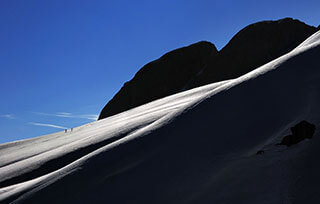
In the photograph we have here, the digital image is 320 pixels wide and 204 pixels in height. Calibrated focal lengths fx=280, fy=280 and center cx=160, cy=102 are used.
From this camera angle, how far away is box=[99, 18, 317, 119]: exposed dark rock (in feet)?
119

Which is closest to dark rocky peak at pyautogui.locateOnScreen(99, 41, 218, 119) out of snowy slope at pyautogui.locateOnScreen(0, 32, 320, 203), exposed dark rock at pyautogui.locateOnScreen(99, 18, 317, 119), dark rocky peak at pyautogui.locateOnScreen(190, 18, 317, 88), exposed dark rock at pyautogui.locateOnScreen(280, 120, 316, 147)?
exposed dark rock at pyautogui.locateOnScreen(99, 18, 317, 119)

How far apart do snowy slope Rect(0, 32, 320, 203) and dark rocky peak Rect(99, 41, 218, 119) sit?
34.7 metres

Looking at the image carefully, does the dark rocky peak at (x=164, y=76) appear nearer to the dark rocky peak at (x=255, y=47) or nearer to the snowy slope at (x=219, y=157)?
the dark rocky peak at (x=255, y=47)

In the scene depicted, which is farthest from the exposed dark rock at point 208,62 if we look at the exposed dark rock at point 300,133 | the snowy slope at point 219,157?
the exposed dark rock at point 300,133

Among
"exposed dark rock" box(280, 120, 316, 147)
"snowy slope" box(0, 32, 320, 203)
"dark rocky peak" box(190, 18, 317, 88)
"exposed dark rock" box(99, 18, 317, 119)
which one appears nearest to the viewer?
"snowy slope" box(0, 32, 320, 203)

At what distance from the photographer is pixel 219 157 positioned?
3.39 m

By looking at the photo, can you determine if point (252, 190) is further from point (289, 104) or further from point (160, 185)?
point (289, 104)

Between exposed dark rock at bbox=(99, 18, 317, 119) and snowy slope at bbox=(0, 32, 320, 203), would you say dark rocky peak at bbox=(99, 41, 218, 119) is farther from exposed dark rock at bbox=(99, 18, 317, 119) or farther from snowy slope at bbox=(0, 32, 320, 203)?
snowy slope at bbox=(0, 32, 320, 203)

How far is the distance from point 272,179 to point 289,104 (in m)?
1.07

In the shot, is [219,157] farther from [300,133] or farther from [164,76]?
[164,76]

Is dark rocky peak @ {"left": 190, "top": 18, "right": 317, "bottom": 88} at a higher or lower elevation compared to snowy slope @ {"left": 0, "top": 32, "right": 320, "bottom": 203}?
higher

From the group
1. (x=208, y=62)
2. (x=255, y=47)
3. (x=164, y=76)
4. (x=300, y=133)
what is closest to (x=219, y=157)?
(x=300, y=133)

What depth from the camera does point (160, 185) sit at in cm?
323

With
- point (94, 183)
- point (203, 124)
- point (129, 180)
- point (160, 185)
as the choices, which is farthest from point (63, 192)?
point (203, 124)
